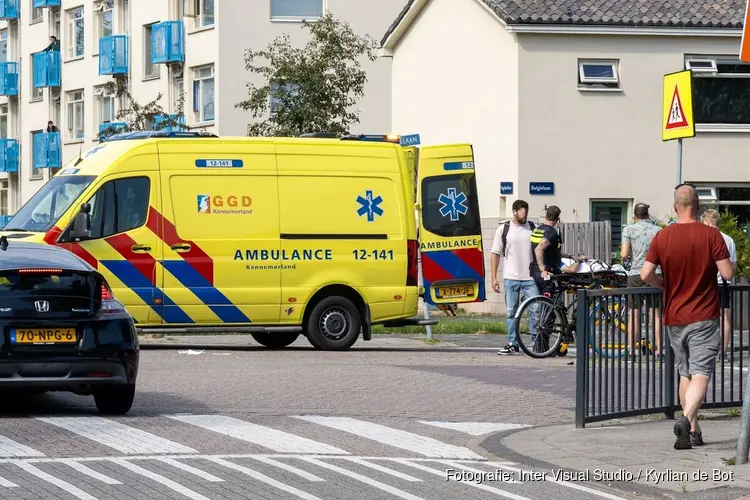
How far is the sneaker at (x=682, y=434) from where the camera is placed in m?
10.3

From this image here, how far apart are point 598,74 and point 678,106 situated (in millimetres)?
16053

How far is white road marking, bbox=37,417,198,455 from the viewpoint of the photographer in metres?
10.2

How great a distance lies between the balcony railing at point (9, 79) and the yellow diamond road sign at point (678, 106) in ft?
152

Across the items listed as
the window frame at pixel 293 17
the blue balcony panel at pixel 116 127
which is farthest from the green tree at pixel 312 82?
the window frame at pixel 293 17

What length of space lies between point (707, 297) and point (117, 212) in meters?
9.79

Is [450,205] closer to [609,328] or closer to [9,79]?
[609,328]

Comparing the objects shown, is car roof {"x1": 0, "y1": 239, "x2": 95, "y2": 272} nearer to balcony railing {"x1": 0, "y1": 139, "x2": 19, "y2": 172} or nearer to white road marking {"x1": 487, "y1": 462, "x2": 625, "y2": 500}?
white road marking {"x1": 487, "y1": 462, "x2": 625, "y2": 500}

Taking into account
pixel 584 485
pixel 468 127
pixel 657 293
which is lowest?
pixel 584 485

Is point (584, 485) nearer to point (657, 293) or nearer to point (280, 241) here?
point (657, 293)

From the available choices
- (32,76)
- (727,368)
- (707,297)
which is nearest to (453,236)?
(727,368)

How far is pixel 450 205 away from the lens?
69.3 ft

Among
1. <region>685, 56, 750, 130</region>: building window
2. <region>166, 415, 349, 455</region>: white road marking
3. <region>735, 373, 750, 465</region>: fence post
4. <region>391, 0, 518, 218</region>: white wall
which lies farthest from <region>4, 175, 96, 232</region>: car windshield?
<region>685, 56, 750, 130</region>: building window

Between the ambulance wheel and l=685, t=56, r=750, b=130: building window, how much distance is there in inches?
623

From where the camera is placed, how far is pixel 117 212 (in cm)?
1866
